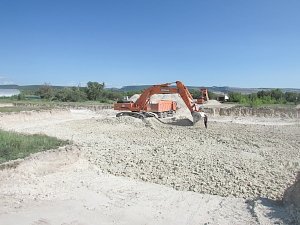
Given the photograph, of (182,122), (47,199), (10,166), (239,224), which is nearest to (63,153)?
(10,166)

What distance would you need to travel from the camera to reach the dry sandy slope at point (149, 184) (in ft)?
20.1

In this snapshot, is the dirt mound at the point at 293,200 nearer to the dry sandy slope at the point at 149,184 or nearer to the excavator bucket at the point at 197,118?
the dry sandy slope at the point at 149,184

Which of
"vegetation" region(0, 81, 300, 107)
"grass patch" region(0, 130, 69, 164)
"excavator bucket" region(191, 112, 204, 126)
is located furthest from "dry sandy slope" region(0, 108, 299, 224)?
"vegetation" region(0, 81, 300, 107)

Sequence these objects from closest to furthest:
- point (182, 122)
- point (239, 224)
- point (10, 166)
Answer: point (239, 224) → point (10, 166) → point (182, 122)

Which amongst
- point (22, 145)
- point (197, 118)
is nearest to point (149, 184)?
point (22, 145)

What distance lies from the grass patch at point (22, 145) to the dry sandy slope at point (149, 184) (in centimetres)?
49

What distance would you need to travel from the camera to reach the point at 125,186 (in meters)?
7.86

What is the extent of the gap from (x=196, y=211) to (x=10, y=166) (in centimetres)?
401

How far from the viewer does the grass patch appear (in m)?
8.41

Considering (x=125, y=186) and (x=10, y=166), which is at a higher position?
(x=10, y=166)

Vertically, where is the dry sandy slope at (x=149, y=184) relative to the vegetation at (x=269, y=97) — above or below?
below

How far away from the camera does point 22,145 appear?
9320 millimetres

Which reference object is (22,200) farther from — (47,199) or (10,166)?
(10,166)

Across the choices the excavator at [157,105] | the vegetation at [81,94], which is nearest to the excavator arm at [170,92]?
the excavator at [157,105]
